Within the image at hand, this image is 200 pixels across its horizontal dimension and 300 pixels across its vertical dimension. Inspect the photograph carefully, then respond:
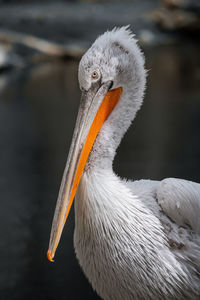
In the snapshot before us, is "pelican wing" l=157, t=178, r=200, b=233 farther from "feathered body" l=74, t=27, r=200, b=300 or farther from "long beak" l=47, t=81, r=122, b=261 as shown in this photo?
"long beak" l=47, t=81, r=122, b=261

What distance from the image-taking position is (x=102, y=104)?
2.01 meters

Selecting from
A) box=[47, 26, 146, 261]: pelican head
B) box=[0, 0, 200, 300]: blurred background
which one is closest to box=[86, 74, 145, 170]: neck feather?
box=[47, 26, 146, 261]: pelican head

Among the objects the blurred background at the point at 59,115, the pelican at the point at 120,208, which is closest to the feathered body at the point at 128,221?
the pelican at the point at 120,208

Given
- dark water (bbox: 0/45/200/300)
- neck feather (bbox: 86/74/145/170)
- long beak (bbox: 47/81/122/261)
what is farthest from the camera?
dark water (bbox: 0/45/200/300)

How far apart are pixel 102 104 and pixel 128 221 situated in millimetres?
547

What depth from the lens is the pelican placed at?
1.94 metres

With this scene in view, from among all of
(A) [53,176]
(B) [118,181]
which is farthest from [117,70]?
(A) [53,176]

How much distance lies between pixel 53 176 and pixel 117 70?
2723 mm

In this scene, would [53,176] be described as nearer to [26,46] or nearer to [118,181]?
[118,181]

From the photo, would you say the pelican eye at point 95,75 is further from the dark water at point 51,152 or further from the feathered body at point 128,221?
the dark water at point 51,152

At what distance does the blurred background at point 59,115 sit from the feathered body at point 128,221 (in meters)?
0.81

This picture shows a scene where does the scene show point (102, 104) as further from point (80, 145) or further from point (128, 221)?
point (128, 221)

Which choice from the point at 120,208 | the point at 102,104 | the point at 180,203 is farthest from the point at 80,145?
the point at 180,203

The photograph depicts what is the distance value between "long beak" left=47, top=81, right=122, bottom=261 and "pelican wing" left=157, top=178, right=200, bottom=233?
0.40 m
